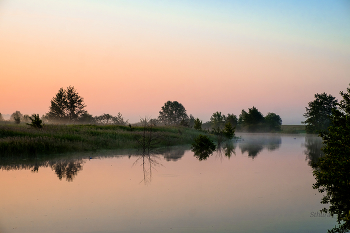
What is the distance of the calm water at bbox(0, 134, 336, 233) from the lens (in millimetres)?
8008

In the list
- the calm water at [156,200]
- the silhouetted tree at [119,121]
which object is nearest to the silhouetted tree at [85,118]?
the silhouetted tree at [119,121]

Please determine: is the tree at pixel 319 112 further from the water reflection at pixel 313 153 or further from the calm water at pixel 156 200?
the calm water at pixel 156 200

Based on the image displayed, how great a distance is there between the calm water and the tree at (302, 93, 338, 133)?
231ft

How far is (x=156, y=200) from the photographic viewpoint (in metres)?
10.4

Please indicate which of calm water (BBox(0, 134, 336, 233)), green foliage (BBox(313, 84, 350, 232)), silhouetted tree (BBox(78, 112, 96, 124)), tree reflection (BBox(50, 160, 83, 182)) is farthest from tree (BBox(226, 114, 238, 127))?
green foliage (BBox(313, 84, 350, 232))

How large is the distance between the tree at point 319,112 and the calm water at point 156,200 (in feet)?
231

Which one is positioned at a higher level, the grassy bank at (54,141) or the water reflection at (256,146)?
the grassy bank at (54,141)

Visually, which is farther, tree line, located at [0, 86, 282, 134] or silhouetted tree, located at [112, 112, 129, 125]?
tree line, located at [0, 86, 282, 134]

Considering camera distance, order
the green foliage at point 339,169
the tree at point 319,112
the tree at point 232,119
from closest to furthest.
Result: the green foliage at point 339,169, the tree at point 319,112, the tree at point 232,119

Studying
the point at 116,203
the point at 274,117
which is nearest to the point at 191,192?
the point at 116,203

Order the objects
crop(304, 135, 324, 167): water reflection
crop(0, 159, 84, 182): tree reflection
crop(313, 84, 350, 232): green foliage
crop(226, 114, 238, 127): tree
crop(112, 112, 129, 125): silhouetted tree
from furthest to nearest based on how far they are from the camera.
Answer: crop(226, 114, 238, 127): tree < crop(112, 112, 129, 125): silhouetted tree < crop(304, 135, 324, 167): water reflection < crop(0, 159, 84, 182): tree reflection < crop(313, 84, 350, 232): green foliage

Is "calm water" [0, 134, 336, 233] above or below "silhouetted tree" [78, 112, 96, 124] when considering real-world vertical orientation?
below

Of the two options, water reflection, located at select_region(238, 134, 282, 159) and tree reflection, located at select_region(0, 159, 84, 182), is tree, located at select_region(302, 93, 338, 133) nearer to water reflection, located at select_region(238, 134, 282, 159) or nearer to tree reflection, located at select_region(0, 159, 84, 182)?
water reflection, located at select_region(238, 134, 282, 159)

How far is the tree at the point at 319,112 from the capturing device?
79375 mm
